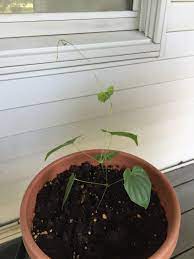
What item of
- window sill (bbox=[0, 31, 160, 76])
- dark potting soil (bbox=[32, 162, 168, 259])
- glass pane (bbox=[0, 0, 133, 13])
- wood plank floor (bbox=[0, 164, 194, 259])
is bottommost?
wood plank floor (bbox=[0, 164, 194, 259])

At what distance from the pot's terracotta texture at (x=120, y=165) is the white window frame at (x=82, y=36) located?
306mm

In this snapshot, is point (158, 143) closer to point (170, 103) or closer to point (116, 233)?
point (170, 103)

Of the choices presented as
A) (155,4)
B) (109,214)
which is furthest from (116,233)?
(155,4)

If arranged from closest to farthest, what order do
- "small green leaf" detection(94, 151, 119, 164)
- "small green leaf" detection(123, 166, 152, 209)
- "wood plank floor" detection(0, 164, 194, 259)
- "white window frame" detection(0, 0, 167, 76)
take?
"small green leaf" detection(123, 166, 152, 209) < "small green leaf" detection(94, 151, 119, 164) < "white window frame" detection(0, 0, 167, 76) < "wood plank floor" detection(0, 164, 194, 259)

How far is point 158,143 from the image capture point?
1.49 meters

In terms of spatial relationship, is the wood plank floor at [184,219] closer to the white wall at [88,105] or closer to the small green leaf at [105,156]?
the white wall at [88,105]

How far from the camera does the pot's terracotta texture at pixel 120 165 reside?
2.29 ft

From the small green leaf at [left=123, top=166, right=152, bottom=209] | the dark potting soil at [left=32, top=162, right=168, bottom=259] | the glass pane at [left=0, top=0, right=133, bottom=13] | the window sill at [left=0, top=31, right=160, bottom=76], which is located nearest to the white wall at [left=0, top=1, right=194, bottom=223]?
the window sill at [left=0, top=31, right=160, bottom=76]

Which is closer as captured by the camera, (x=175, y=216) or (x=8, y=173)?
(x=175, y=216)

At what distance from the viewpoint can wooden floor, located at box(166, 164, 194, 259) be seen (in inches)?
49.7

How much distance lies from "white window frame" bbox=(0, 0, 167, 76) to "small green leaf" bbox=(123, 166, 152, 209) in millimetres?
458

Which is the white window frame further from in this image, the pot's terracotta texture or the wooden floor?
the wooden floor

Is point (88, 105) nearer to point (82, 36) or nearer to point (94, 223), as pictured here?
point (82, 36)

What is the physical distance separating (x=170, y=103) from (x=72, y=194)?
0.72 meters
